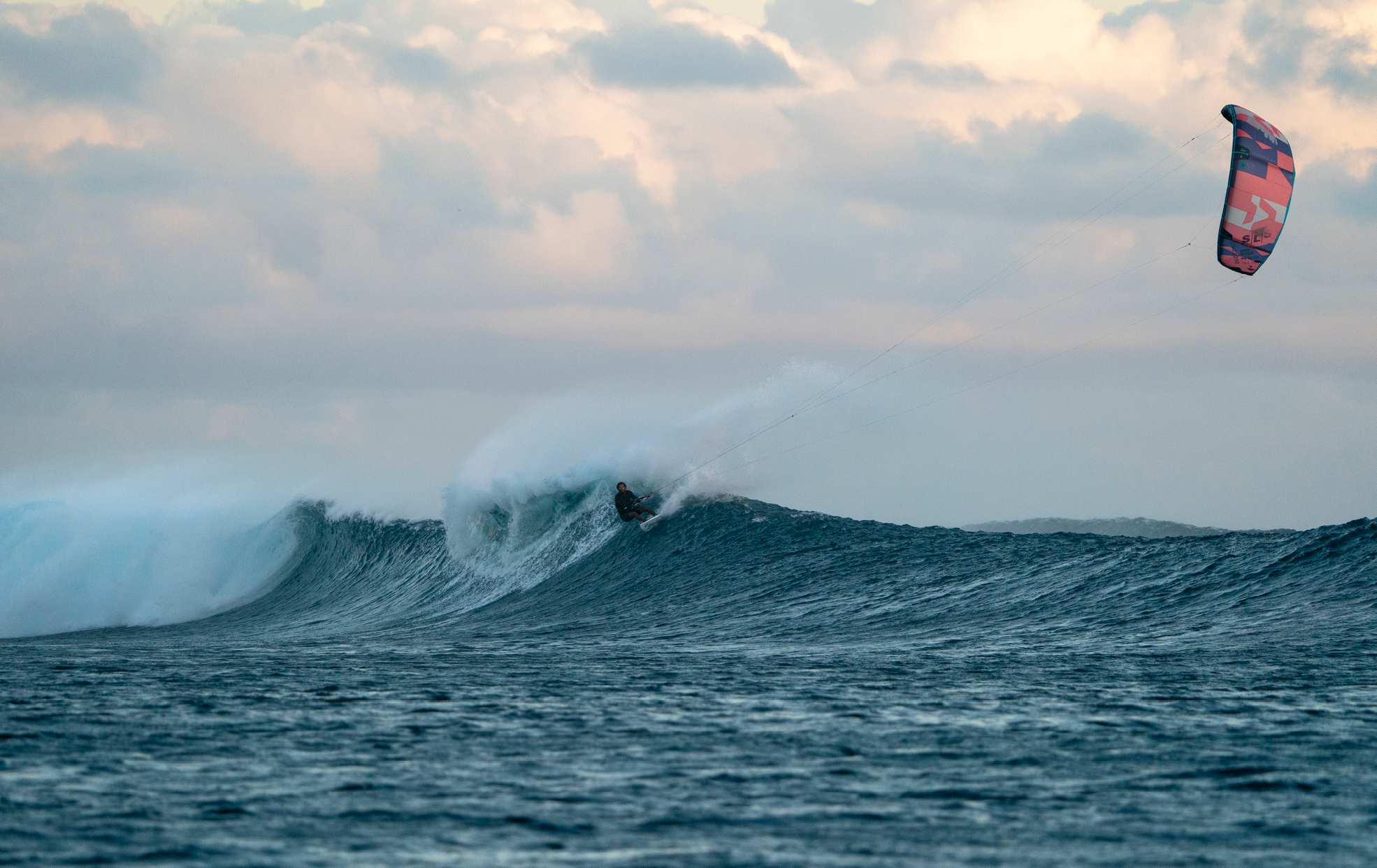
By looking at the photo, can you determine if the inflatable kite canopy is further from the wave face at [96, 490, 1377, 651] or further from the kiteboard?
the kiteboard

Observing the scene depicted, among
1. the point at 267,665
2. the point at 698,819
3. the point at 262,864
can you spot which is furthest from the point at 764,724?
the point at 267,665

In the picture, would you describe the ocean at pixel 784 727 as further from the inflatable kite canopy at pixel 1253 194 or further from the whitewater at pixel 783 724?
the inflatable kite canopy at pixel 1253 194

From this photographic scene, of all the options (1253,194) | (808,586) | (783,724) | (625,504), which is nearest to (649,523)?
(625,504)

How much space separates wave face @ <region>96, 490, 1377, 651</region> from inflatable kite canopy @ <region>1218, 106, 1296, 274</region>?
3.19 m

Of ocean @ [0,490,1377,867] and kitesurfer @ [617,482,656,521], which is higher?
kitesurfer @ [617,482,656,521]

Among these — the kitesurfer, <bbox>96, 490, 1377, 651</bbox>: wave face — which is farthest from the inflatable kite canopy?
the kitesurfer

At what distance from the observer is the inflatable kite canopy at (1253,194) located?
14391mm

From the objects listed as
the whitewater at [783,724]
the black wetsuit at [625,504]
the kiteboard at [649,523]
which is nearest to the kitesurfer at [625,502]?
the black wetsuit at [625,504]

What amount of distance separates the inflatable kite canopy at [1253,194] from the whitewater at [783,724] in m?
3.22

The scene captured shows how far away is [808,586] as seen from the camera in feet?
47.8

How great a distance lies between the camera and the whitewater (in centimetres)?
418

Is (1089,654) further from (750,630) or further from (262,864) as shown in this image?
(262,864)

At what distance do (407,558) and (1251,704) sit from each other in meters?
17.2

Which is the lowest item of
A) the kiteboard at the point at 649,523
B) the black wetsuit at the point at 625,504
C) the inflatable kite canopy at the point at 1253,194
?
the kiteboard at the point at 649,523
